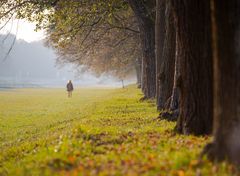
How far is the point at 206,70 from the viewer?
10.2 m

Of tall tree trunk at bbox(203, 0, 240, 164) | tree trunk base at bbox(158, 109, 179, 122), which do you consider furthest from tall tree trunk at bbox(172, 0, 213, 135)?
tree trunk base at bbox(158, 109, 179, 122)

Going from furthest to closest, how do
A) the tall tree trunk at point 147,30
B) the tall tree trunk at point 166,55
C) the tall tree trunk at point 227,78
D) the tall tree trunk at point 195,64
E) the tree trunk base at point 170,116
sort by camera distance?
the tall tree trunk at point 147,30 < the tall tree trunk at point 166,55 < the tree trunk base at point 170,116 < the tall tree trunk at point 195,64 < the tall tree trunk at point 227,78

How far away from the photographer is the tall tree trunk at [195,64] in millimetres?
10047

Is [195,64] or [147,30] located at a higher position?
[147,30]

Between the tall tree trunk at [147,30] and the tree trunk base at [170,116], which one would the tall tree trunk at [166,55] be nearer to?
the tree trunk base at [170,116]

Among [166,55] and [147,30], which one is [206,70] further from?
[147,30]

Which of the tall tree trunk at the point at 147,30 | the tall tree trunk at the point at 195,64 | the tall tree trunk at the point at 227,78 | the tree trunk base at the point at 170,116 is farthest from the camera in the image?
the tall tree trunk at the point at 147,30

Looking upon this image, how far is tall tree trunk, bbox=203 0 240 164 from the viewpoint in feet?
22.9

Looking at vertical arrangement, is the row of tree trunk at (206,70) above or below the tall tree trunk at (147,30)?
below

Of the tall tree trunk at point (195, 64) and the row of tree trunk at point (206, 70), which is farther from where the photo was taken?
the tall tree trunk at point (195, 64)

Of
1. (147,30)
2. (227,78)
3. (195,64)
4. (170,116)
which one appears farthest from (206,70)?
(147,30)

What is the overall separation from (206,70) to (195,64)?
11.0 inches

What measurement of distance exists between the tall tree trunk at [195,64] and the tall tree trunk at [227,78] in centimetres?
282

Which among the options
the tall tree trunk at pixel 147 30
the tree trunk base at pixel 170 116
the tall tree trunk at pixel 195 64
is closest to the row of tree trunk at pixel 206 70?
the tall tree trunk at pixel 195 64
